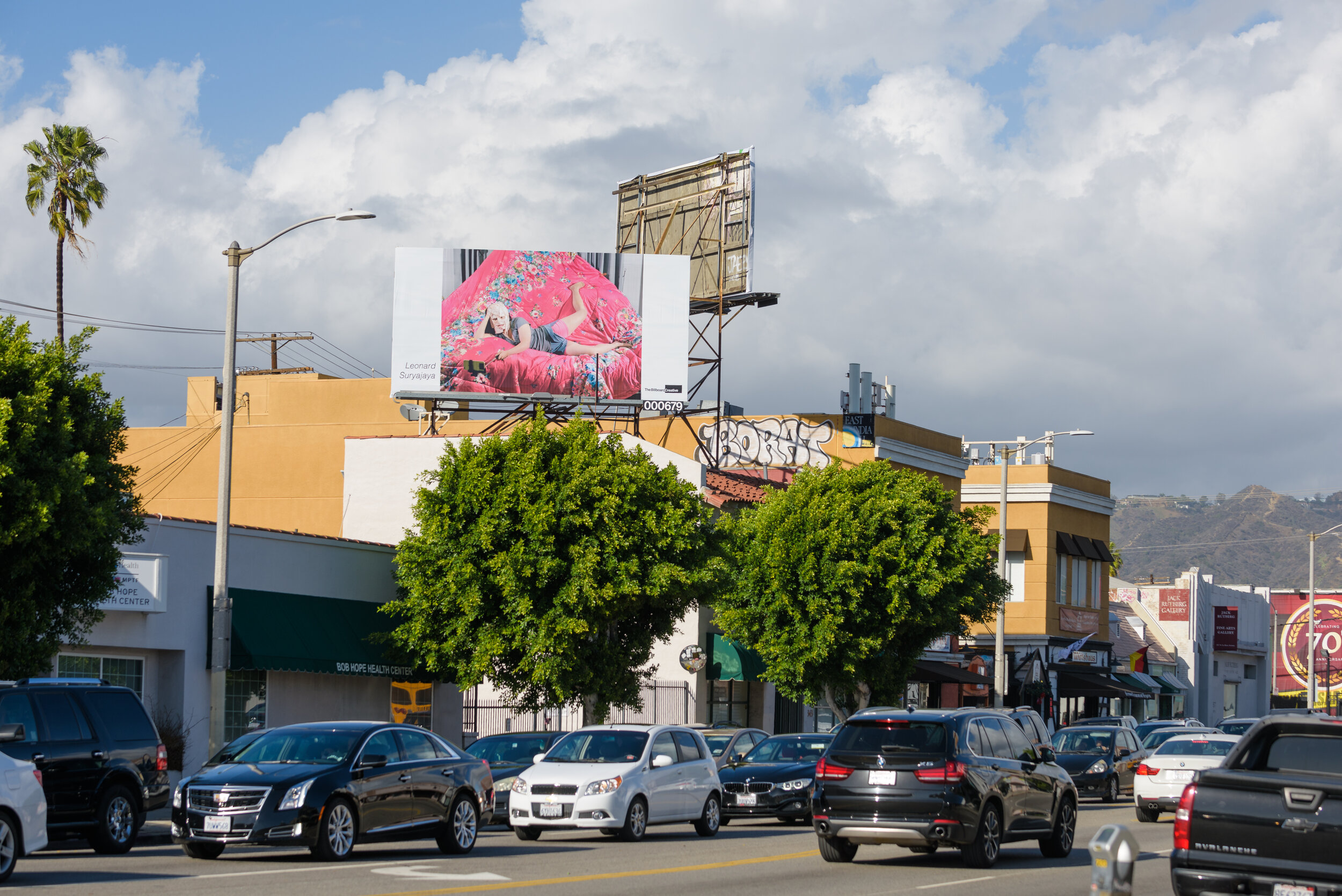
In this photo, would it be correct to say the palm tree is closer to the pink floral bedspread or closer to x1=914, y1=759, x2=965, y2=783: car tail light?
the pink floral bedspread

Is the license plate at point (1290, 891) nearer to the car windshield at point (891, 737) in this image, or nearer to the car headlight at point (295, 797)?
the car windshield at point (891, 737)

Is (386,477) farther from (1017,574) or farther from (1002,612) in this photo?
(1017,574)

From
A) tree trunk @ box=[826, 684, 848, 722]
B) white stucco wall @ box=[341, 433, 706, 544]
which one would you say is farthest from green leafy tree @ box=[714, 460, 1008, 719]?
white stucco wall @ box=[341, 433, 706, 544]

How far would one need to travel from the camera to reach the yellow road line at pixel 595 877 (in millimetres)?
13500

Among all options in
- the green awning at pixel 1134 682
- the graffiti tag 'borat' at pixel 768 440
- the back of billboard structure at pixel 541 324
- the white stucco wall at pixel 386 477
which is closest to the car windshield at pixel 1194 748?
the white stucco wall at pixel 386 477

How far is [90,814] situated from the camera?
55.0 feet

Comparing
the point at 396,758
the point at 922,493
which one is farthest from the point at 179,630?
the point at 922,493

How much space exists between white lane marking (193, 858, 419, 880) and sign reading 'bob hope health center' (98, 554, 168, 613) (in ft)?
37.0

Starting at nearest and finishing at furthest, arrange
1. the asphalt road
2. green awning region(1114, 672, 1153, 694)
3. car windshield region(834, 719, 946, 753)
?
1. the asphalt road
2. car windshield region(834, 719, 946, 753)
3. green awning region(1114, 672, 1153, 694)

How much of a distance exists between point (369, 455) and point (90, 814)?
2647 centimetres

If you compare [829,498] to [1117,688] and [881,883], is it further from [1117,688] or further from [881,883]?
[1117,688]

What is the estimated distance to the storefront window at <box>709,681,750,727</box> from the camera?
41406mm

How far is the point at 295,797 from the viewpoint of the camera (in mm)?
15703

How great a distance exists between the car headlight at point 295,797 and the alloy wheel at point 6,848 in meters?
2.76
